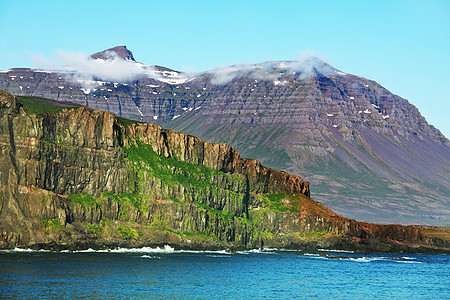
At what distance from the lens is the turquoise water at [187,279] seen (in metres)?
126

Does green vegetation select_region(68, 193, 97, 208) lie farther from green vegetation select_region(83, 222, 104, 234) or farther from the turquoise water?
the turquoise water

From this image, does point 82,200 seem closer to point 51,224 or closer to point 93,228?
point 93,228

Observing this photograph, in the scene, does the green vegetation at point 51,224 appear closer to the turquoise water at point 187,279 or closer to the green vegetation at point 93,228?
the turquoise water at point 187,279

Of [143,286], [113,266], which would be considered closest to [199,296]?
[143,286]

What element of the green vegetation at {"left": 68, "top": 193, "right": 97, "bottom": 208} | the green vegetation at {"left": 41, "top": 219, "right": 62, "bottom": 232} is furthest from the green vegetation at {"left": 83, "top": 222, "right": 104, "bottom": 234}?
the green vegetation at {"left": 41, "top": 219, "right": 62, "bottom": 232}

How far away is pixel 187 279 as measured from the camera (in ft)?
492

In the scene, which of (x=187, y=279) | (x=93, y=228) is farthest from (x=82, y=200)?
(x=187, y=279)

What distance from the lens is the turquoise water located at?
12650 cm

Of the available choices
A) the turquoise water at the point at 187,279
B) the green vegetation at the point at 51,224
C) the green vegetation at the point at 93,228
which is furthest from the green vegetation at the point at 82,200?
the turquoise water at the point at 187,279

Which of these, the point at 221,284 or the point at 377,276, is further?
the point at 377,276

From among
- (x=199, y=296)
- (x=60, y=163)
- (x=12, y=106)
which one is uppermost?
(x=12, y=106)

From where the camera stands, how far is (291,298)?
135000mm

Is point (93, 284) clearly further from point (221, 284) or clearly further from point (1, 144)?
point (1, 144)

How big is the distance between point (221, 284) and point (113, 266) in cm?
2799
